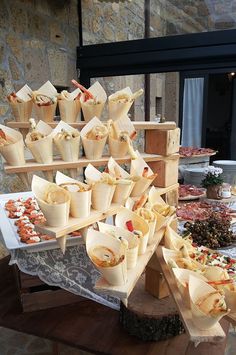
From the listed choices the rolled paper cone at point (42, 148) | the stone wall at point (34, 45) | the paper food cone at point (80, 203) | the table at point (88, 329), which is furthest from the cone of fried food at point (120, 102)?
the stone wall at point (34, 45)

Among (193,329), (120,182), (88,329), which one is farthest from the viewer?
(88,329)

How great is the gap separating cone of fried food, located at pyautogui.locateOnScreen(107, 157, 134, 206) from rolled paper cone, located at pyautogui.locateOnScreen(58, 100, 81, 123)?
0.88 ft

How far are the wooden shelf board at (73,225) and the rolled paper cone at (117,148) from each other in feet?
0.85

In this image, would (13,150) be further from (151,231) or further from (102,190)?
(151,231)

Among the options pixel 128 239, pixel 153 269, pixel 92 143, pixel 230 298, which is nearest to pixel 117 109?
pixel 92 143

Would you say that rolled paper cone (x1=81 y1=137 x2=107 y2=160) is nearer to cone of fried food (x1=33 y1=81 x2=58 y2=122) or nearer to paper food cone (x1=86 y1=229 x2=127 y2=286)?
cone of fried food (x1=33 y1=81 x2=58 y2=122)

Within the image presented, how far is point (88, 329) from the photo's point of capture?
1.45m

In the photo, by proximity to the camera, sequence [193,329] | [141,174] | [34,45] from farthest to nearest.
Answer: [34,45], [141,174], [193,329]

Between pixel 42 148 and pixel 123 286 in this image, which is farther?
pixel 42 148

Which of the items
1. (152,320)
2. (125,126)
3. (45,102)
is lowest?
(152,320)

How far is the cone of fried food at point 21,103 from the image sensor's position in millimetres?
1344

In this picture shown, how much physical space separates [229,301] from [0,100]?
92.0 inches

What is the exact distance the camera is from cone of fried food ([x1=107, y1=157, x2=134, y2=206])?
1.21m

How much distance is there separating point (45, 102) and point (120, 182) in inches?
18.6
